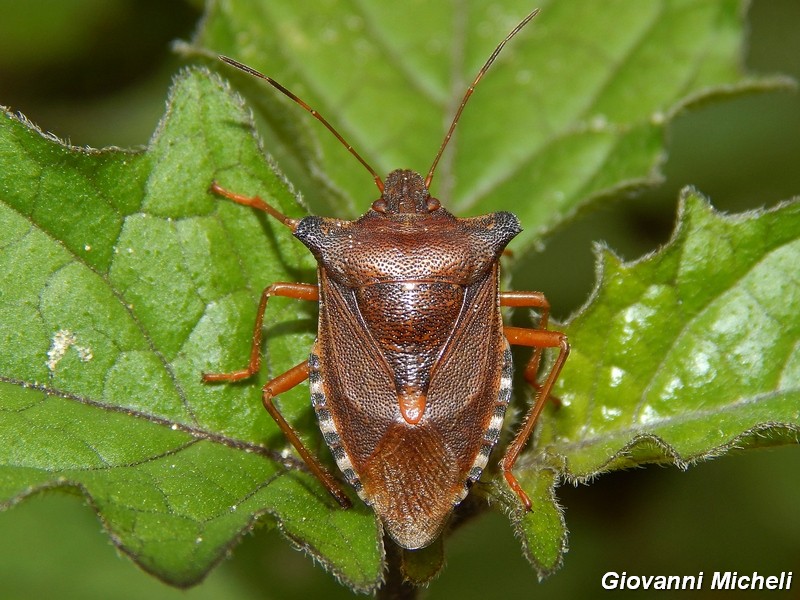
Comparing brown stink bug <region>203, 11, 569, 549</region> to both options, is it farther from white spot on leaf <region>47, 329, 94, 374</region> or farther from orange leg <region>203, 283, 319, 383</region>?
white spot on leaf <region>47, 329, 94, 374</region>

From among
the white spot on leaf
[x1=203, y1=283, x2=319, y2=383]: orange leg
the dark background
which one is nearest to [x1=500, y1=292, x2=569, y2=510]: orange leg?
the dark background

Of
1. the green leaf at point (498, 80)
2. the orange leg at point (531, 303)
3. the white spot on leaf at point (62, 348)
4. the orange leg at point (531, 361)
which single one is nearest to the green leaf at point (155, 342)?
the white spot on leaf at point (62, 348)

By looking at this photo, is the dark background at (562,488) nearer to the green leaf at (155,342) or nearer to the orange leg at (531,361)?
the orange leg at (531,361)

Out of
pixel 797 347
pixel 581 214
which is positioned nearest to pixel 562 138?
pixel 581 214

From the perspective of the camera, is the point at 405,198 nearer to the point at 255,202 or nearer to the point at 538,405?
the point at 255,202

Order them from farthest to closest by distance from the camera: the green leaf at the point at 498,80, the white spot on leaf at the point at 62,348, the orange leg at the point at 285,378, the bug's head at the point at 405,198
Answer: the green leaf at the point at 498,80 → the bug's head at the point at 405,198 → the orange leg at the point at 285,378 → the white spot on leaf at the point at 62,348

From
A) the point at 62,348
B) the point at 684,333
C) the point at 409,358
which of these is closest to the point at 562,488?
the point at 684,333
